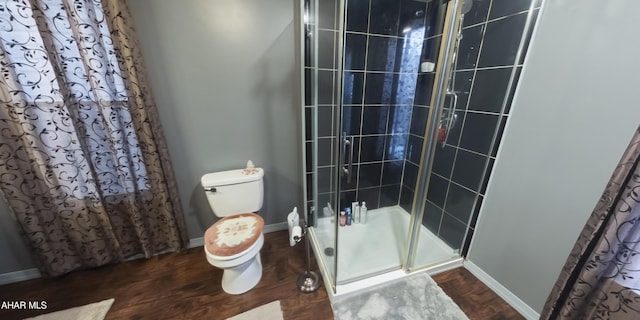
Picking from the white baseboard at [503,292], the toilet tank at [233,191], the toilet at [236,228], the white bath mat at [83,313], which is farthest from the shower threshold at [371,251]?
the white bath mat at [83,313]

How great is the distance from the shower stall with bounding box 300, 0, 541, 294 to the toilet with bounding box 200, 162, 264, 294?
0.50m

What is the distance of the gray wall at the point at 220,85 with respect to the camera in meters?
1.44

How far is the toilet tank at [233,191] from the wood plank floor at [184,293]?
1.62ft

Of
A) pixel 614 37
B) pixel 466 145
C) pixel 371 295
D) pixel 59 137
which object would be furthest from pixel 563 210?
pixel 59 137

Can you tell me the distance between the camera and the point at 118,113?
1.41 metres

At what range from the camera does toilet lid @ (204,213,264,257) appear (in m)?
1.35

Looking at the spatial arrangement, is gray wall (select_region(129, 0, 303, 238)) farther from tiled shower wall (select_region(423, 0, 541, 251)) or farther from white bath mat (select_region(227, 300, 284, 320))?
tiled shower wall (select_region(423, 0, 541, 251))

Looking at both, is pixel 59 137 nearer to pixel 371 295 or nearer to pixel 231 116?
pixel 231 116

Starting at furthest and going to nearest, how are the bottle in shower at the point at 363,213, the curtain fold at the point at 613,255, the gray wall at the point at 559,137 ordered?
1. the bottle in shower at the point at 363,213
2. the gray wall at the point at 559,137
3. the curtain fold at the point at 613,255

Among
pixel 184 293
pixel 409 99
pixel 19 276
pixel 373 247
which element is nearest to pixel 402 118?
pixel 409 99

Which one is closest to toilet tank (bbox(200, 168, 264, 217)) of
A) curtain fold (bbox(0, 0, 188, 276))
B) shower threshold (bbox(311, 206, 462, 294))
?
curtain fold (bbox(0, 0, 188, 276))

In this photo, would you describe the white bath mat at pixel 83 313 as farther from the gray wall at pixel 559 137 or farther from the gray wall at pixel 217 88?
the gray wall at pixel 559 137

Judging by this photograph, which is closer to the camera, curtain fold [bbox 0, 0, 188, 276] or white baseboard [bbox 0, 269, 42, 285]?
curtain fold [bbox 0, 0, 188, 276]

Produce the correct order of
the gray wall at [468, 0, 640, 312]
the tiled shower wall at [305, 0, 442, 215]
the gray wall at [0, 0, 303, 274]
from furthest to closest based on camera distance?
the tiled shower wall at [305, 0, 442, 215] < the gray wall at [0, 0, 303, 274] < the gray wall at [468, 0, 640, 312]
